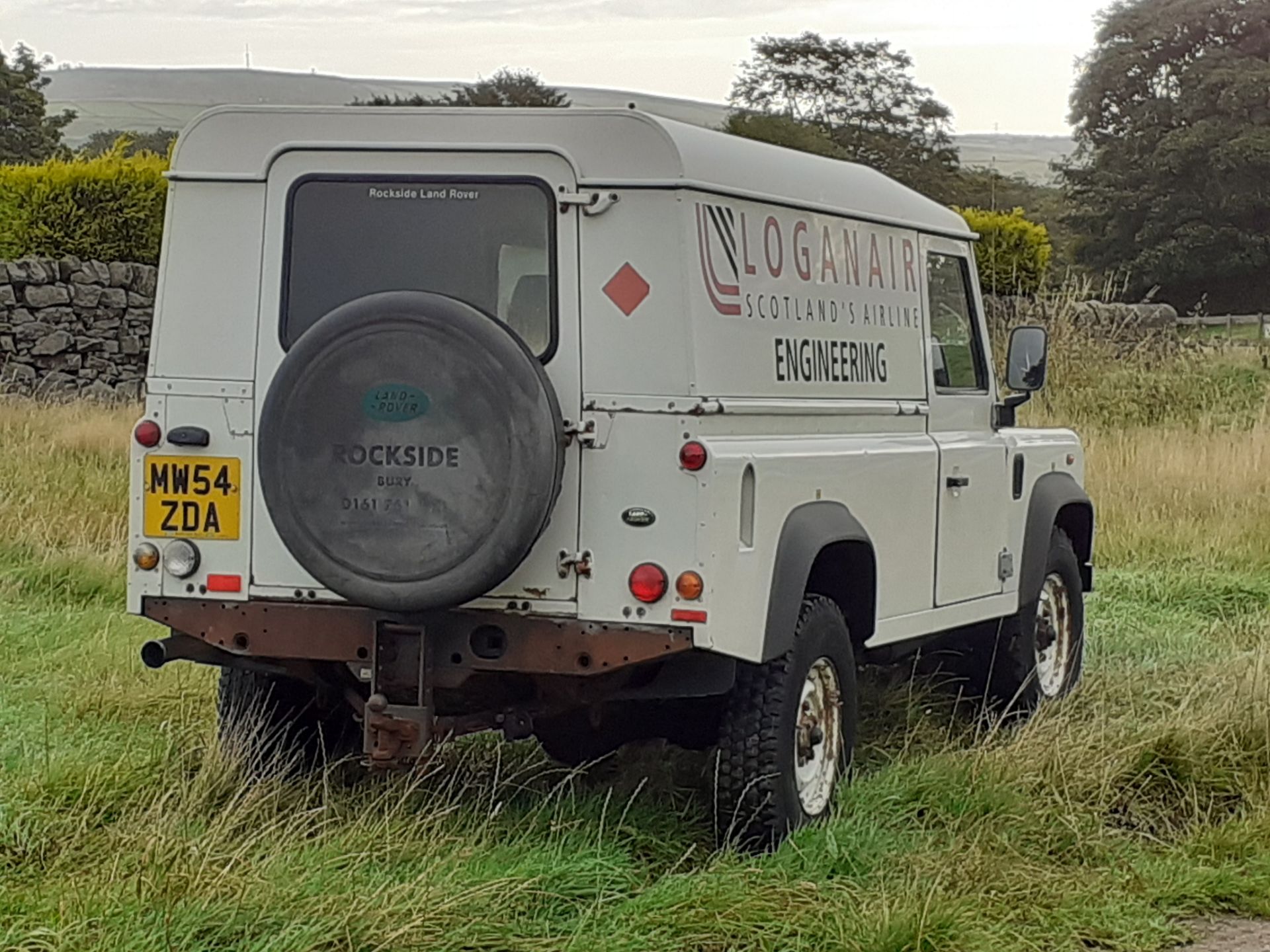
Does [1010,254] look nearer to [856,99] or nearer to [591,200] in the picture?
[591,200]

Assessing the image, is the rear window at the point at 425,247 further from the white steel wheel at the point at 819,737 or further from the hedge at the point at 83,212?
the hedge at the point at 83,212

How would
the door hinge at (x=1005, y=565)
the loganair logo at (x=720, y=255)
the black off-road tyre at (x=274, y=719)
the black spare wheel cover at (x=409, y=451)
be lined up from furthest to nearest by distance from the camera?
the door hinge at (x=1005, y=565) → the black off-road tyre at (x=274, y=719) → the loganair logo at (x=720, y=255) → the black spare wheel cover at (x=409, y=451)

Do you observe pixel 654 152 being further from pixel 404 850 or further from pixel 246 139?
pixel 404 850

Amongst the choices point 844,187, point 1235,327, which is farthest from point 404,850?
point 1235,327

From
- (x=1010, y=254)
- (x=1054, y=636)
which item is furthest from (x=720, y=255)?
(x=1010, y=254)

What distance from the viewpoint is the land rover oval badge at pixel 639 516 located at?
5.77 m

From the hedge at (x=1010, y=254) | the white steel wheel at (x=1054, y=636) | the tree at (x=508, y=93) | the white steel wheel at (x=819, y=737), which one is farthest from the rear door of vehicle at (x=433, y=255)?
the tree at (x=508, y=93)

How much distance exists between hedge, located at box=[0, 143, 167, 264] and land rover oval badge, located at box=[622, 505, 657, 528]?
16.3 meters

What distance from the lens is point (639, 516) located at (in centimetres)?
578

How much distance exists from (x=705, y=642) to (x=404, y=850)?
3.41 feet

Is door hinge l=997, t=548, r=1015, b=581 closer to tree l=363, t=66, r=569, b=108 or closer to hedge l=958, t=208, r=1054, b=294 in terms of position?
hedge l=958, t=208, r=1054, b=294

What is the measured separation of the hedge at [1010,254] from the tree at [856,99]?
34.6 meters

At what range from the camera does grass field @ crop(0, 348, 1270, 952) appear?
5.17 meters

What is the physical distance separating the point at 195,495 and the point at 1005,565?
349 centimetres
